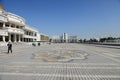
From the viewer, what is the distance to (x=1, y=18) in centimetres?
4219

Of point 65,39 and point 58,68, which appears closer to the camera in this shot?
point 58,68

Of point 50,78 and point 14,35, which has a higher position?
point 14,35

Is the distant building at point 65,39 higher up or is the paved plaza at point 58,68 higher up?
the distant building at point 65,39

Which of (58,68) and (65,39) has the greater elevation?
(65,39)

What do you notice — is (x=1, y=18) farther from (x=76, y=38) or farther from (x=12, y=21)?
(x=76, y=38)

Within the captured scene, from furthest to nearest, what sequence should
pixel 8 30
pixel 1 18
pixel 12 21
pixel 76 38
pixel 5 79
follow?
pixel 76 38 < pixel 12 21 < pixel 8 30 < pixel 1 18 < pixel 5 79

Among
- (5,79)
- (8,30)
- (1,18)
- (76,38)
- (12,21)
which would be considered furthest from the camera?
(76,38)

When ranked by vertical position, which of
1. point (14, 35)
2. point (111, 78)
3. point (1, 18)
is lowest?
point (111, 78)

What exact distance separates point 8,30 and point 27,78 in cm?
4442

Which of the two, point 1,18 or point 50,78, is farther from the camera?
point 1,18

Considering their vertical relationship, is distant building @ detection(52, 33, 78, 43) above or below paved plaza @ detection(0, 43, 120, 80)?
above

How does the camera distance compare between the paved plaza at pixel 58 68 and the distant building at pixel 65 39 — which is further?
the distant building at pixel 65 39

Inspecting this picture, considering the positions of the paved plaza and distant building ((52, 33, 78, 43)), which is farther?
distant building ((52, 33, 78, 43))

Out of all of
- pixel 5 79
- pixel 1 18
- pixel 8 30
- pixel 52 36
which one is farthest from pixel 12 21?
pixel 52 36
